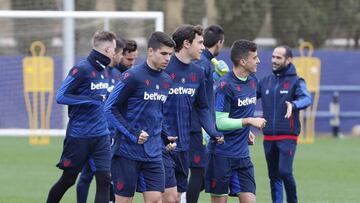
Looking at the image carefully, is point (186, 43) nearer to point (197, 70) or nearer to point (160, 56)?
point (197, 70)

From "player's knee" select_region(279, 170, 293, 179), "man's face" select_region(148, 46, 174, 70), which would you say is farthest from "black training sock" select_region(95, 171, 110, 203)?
"player's knee" select_region(279, 170, 293, 179)

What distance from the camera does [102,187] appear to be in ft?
36.9

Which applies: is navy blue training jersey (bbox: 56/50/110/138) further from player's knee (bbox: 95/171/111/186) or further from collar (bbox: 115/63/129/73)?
collar (bbox: 115/63/129/73)

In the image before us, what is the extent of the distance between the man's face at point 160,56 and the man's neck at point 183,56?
30.2 inches

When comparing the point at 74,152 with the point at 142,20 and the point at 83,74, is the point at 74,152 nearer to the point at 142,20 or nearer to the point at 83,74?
the point at 83,74

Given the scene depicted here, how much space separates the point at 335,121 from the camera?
27938 mm

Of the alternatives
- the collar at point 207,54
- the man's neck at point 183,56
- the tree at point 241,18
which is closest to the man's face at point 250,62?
the man's neck at point 183,56

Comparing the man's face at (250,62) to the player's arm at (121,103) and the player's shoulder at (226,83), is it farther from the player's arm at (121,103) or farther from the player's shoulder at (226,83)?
the player's arm at (121,103)

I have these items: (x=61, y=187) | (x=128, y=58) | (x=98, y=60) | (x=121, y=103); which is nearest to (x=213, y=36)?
(x=98, y=60)

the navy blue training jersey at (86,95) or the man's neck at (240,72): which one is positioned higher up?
the man's neck at (240,72)

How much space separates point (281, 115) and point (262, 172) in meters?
4.87

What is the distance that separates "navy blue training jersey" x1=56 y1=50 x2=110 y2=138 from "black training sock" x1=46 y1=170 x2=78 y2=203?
0.47 metres

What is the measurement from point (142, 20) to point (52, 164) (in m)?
6.55

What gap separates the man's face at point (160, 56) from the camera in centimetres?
952
